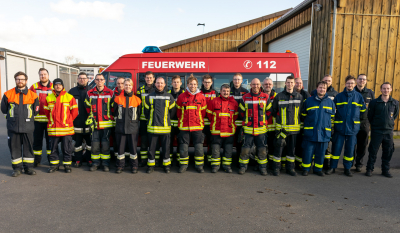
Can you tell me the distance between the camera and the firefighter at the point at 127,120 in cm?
491

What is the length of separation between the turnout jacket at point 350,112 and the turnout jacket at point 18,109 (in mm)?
5808

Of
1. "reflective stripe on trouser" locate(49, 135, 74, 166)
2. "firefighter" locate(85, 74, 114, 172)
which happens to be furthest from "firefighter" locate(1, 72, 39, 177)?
"firefighter" locate(85, 74, 114, 172)

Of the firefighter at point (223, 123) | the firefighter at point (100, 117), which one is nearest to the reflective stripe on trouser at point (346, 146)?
the firefighter at point (223, 123)

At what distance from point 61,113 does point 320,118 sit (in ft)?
16.0

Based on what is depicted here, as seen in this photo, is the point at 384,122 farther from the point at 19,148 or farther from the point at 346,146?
the point at 19,148

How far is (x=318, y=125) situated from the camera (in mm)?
4816

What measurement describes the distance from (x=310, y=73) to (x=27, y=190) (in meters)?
9.07

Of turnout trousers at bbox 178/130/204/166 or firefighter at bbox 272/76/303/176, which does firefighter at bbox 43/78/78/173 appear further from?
firefighter at bbox 272/76/303/176

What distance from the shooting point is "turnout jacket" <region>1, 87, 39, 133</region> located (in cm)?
464

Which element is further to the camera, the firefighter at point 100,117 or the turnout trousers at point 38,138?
the turnout trousers at point 38,138

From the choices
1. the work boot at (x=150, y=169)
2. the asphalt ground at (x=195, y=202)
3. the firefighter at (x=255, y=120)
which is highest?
the firefighter at (x=255, y=120)

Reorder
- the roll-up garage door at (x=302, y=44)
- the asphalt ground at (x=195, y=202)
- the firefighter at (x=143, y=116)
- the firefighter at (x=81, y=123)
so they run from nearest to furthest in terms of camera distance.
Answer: the asphalt ground at (x=195, y=202)
the firefighter at (x=143, y=116)
the firefighter at (x=81, y=123)
the roll-up garage door at (x=302, y=44)

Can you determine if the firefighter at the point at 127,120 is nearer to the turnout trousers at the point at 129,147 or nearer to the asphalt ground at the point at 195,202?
the turnout trousers at the point at 129,147

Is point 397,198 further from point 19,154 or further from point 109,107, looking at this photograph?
point 19,154
